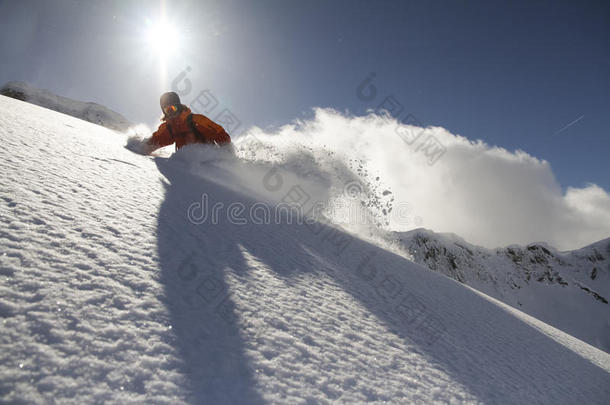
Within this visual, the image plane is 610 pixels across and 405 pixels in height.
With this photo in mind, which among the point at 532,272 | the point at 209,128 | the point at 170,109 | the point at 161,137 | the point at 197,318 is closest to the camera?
the point at 197,318

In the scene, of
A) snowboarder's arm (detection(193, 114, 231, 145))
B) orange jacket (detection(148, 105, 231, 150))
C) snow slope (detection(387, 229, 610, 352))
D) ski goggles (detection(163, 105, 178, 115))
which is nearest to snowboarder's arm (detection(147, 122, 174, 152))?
orange jacket (detection(148, 105, 231, 150))

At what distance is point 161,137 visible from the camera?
191 inches

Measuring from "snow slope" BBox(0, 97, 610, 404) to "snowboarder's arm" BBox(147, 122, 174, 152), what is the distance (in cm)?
226

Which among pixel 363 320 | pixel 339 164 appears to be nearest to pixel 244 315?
pixel 363 320

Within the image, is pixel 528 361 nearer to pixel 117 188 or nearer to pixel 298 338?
pixel 298 338

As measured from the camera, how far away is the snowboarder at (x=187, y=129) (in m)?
4.95

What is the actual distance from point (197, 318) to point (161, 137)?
4643 mm

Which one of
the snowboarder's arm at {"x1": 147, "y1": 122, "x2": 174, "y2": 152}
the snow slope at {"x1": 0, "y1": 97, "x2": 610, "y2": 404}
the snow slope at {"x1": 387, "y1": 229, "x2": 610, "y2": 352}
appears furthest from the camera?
the snow slope at {"x1": 387, "y1": 229, "x2": 610, "y2": 352}

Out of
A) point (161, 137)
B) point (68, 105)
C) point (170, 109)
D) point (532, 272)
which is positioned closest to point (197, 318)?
point (161, 137)

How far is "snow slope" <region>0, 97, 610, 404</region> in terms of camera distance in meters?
0.70

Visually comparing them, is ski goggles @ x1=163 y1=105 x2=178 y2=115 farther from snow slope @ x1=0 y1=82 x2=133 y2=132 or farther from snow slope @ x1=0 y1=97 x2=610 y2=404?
snow slope @ x1=0 y1=82 x2=133 y2=132

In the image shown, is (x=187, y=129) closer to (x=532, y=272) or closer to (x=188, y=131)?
(x=188, y=131)

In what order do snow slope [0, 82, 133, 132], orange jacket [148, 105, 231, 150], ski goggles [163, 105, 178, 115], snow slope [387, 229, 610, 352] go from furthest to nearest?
1. snow slope [0, 82, 133, 132]
2. snow slope [387, 229, 610, 352]
3. ski goggles [163, 105, 178, 115]
4. orange jacket [148, 105, 231, 150]

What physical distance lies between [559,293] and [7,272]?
12070 cm
